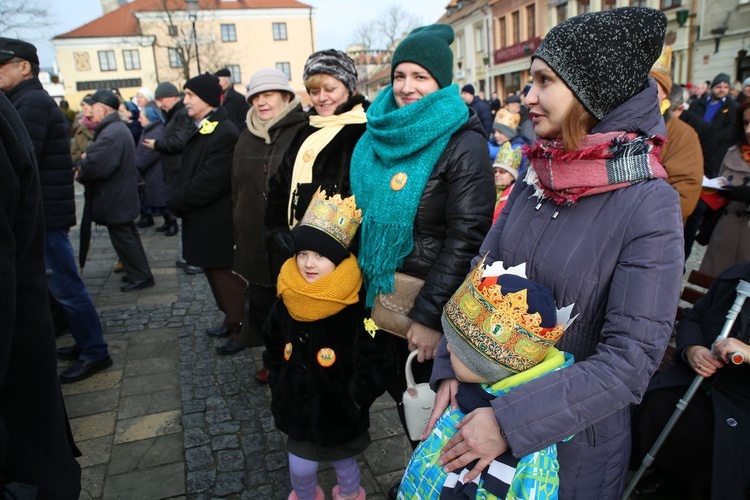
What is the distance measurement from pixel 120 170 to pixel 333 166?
345cm

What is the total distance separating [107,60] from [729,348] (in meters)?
53.9

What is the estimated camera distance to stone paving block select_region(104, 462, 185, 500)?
2.61m

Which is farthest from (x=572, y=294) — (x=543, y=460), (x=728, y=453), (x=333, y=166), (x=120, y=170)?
(x=120, y=170)

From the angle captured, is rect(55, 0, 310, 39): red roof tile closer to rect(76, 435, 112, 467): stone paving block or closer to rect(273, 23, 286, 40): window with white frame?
rect(273, 23, 286, 40): window with white frame

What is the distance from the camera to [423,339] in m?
2.10

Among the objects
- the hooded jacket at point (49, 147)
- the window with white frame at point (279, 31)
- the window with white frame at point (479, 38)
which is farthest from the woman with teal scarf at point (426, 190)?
the window with white frame at point (279, 31)

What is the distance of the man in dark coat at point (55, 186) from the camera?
347 cm

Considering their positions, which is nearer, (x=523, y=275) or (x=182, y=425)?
(x=523, y=275)

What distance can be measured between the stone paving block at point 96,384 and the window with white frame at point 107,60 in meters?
50.7

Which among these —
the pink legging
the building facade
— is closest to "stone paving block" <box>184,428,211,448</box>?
the pink legging

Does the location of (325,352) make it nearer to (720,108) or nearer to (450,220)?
(450,220)

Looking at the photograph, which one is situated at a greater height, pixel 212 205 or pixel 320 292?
pixel 212 205

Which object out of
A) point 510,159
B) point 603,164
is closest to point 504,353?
point 603,164

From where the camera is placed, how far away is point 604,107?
4.58 feet
